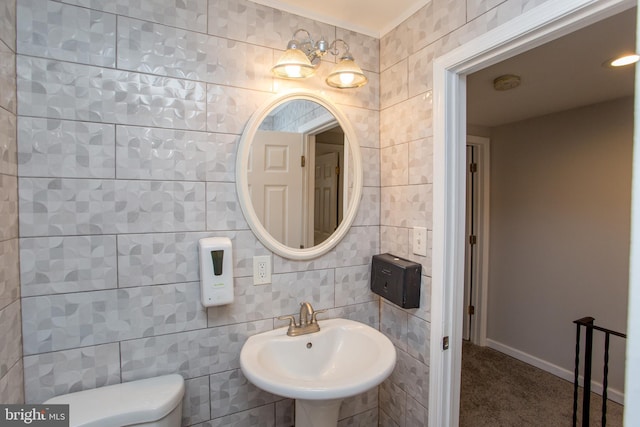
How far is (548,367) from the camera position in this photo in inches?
110

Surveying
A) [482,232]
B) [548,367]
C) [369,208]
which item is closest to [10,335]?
[369,208]

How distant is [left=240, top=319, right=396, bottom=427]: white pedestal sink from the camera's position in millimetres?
1054

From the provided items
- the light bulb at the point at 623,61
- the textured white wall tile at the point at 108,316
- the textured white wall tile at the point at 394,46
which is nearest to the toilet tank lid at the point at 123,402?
the textured white wall tile at the point at 108,316

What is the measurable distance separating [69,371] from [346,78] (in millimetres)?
1589

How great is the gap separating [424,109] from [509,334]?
8.89ft

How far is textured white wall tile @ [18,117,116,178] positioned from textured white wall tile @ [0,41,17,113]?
0.21 ft

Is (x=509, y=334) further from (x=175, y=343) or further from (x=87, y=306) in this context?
(x=87, y=306)

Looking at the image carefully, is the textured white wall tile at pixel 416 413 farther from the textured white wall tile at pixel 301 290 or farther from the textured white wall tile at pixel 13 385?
the textured white wall tile at pixel 13 385

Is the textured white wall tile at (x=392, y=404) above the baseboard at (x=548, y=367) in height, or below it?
above

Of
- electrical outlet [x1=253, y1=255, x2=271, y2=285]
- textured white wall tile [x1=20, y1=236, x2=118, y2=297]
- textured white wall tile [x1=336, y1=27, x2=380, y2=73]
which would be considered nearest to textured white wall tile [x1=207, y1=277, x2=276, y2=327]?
electrical outlet [x1=253, y1=255, x2=271, y2=285]

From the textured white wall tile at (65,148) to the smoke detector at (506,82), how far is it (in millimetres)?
2150

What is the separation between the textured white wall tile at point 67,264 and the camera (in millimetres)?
1087

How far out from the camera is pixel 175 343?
50.6 inches

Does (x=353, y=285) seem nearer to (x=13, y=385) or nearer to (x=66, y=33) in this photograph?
(x=13, y=385)
